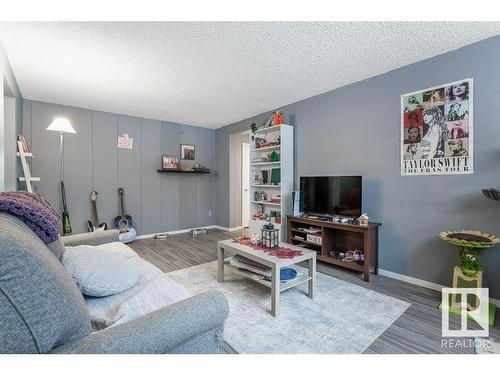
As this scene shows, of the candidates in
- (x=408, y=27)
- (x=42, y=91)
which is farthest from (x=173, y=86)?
(x=408, y=27)

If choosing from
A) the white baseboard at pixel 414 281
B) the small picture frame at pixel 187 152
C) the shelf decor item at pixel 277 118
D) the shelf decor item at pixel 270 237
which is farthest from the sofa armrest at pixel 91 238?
the small picture frame at pixel 187 152

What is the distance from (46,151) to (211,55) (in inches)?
126

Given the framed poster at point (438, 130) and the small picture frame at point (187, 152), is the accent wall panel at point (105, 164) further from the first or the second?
the framed poster at point (438, 130)

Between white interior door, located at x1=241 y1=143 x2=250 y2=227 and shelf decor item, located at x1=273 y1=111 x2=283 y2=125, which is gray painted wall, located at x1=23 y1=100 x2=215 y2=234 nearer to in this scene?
white interior door, located at x1=241 y1=143 x2=250 y2=227

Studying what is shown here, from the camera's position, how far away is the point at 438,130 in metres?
2.31

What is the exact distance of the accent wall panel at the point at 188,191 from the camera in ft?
16.5

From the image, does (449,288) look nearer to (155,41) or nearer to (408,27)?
(408,27)

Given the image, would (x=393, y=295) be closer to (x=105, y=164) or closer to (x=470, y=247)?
(x=470, y=247)

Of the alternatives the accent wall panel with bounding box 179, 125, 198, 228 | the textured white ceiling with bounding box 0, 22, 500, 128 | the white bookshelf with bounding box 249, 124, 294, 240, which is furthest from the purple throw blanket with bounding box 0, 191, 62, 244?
the accent wall panel with bounding box 179, 125, 198, 228

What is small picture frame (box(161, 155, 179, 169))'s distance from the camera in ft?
15.6

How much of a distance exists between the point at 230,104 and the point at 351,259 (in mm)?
2851

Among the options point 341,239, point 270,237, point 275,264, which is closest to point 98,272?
point 275,264

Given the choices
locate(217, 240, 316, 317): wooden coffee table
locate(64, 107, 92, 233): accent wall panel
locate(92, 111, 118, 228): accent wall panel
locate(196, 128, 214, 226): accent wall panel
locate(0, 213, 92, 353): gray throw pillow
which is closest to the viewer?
locate(0, 213, 92, 353): gray throw pillow

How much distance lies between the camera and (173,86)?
9.90 feet
